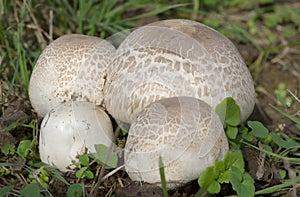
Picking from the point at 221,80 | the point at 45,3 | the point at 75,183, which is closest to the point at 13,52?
the point at 45,3

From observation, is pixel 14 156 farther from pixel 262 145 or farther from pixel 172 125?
pixel 262 145

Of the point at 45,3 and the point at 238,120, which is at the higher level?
the point at 45,3

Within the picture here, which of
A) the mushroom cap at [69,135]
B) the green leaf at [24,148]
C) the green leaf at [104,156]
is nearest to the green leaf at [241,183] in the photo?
the green leaf at [104,156]

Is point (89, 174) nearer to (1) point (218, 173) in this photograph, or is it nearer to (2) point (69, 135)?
(2) point (69, 135)

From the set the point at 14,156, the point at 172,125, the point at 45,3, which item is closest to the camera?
the point at 172,125

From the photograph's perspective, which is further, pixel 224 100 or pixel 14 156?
pixel 14 156

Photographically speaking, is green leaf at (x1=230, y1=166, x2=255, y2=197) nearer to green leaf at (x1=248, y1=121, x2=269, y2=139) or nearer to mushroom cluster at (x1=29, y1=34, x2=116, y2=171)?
green leaf at (x1=248, y1=121, x2=269, y2=139)

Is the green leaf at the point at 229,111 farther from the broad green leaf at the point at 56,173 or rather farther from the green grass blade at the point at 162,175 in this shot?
the broad green leaf at the point at 56,173

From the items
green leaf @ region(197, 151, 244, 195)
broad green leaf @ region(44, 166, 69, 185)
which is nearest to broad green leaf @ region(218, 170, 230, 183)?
green leaf @ region(197, 151, 244, 195)
